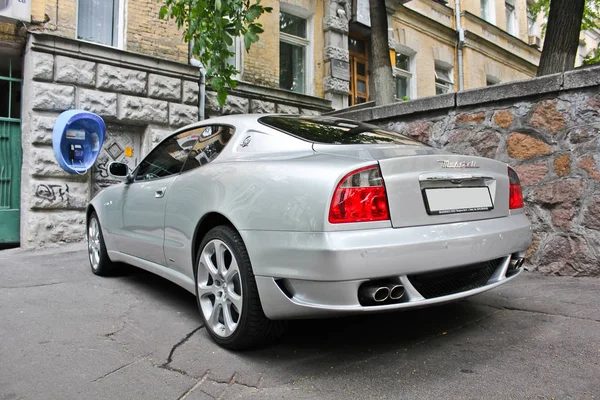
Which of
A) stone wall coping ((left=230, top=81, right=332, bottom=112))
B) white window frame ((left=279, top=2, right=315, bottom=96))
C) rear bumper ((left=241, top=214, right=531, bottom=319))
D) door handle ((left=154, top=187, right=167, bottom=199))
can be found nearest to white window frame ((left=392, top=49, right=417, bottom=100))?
white window frame ((left=279, top=2, right=315, bottom=96))

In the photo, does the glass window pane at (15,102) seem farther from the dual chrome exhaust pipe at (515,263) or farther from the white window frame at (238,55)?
the dual chrome exhaust pipe at (515,263)

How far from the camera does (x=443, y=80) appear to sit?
1501 centimetres

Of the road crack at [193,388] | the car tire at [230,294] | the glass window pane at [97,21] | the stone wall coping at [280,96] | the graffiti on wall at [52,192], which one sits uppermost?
the glass window pane at [97,21]

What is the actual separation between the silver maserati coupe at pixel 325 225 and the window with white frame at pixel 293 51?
8.15 meters

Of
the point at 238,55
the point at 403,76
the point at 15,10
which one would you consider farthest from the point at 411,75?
the point at 15,10

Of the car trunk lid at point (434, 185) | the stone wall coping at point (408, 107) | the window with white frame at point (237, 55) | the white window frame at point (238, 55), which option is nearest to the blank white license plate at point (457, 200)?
the car trunk lid at point (434, 185)

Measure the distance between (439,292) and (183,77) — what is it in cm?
738

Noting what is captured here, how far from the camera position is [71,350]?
277 cm

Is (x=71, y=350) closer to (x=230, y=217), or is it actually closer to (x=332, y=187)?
(x=230, y=217)

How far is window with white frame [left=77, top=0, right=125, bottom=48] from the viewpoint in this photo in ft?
25.7

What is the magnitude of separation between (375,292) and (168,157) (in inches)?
89.7

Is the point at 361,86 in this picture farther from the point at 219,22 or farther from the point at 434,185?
the point at 434,185

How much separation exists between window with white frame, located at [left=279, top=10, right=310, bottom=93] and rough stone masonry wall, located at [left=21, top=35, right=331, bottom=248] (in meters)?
2.95

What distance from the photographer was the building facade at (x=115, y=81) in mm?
7031
